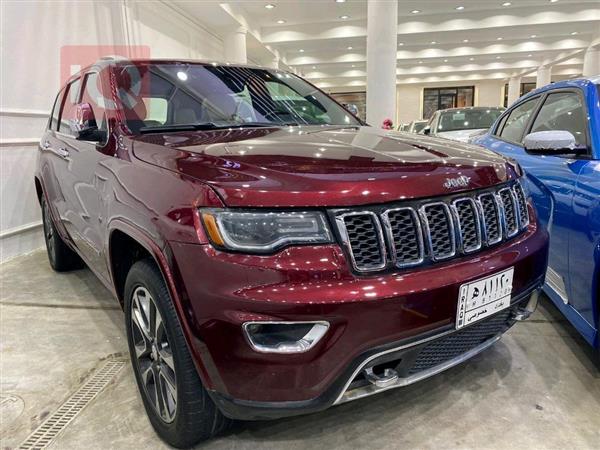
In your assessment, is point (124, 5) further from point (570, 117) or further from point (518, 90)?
point (518, 90)

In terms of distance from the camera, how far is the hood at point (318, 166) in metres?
1.22

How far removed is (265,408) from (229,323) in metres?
0.27

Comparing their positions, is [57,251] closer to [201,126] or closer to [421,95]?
[201,126]

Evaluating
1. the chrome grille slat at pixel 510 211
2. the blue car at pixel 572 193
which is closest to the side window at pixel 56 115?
the chrome grille slat at pixel 510 211

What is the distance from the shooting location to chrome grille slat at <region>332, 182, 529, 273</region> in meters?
1.25

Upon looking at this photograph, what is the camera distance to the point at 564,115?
99.2 inches

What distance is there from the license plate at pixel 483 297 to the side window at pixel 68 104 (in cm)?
249

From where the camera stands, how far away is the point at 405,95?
27484 mm

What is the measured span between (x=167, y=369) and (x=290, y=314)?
2.01 ft

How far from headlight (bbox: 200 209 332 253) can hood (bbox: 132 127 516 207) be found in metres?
0.03

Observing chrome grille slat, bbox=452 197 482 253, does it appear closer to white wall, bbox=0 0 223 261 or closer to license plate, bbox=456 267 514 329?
license plate, bbox=456 267 514 329

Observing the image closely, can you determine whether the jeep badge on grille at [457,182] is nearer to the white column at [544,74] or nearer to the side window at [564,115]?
the side window at [564,115]

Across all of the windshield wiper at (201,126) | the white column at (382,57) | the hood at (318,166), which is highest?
the white column at (382,57)

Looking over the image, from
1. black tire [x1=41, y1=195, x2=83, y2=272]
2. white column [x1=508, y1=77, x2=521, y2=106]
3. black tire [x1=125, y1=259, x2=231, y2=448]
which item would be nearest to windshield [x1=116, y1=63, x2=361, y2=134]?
black tire [x1=125, y1=259, x2=231, y2=448]
